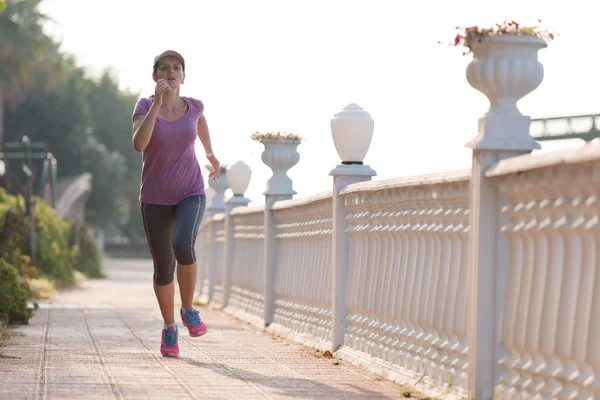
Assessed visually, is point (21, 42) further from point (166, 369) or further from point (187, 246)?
point (166, 369)

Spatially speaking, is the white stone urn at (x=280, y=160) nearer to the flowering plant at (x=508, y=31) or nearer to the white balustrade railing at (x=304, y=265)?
the white balustrade railing at (x=304, y=265)

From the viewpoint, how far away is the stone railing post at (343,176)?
299 inches

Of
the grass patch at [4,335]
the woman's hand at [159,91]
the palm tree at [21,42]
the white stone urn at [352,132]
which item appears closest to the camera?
the woman's hand at [159,91]

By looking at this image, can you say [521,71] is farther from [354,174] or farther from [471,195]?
[354,174]

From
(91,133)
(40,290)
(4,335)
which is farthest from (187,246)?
(91,133)

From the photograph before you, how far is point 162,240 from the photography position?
7469 millimetres

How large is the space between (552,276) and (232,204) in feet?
31.2

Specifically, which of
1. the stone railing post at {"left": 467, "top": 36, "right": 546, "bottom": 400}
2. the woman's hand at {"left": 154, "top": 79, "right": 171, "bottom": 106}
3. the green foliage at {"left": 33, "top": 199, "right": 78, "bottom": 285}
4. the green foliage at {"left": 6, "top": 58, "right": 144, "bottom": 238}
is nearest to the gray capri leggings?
the woman's hand at {"left": 154, "top": 79, "right": 171, "bottom": 106}

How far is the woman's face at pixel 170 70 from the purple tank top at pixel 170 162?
7.3 inches

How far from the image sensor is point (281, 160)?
10469 mm

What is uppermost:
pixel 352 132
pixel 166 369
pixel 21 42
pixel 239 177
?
pixel 21 42

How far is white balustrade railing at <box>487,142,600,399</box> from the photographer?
4.09 metres

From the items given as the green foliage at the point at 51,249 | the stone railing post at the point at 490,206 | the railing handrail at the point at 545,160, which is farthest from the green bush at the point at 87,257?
the railing handrail at the point at 545,160

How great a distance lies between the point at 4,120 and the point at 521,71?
57843 millimetres
